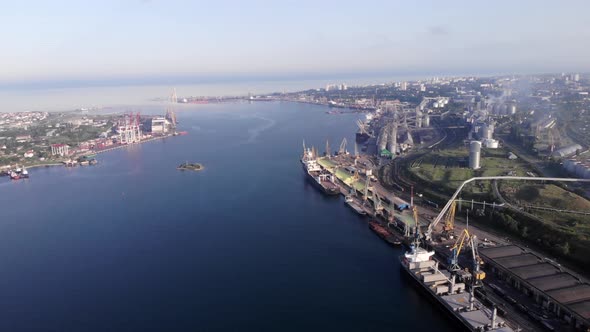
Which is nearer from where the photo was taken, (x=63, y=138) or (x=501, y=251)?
(x=501, y=251)

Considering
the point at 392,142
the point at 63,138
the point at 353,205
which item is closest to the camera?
the point at 353,205

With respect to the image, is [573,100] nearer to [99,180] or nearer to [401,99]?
[401,99]

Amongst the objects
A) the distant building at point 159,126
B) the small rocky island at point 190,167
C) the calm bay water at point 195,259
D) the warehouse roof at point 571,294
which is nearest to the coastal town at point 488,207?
the warehouse roof at point 571,294

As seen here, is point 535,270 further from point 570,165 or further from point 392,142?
point 392,142

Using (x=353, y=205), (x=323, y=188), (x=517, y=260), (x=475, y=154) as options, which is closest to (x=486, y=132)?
(x=475, y=154)

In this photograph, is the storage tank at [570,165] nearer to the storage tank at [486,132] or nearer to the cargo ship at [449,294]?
the storage tank at [486,132]

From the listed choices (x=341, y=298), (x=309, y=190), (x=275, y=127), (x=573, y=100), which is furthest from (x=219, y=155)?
(x=573, y=100)

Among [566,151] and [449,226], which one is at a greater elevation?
[566,151]
